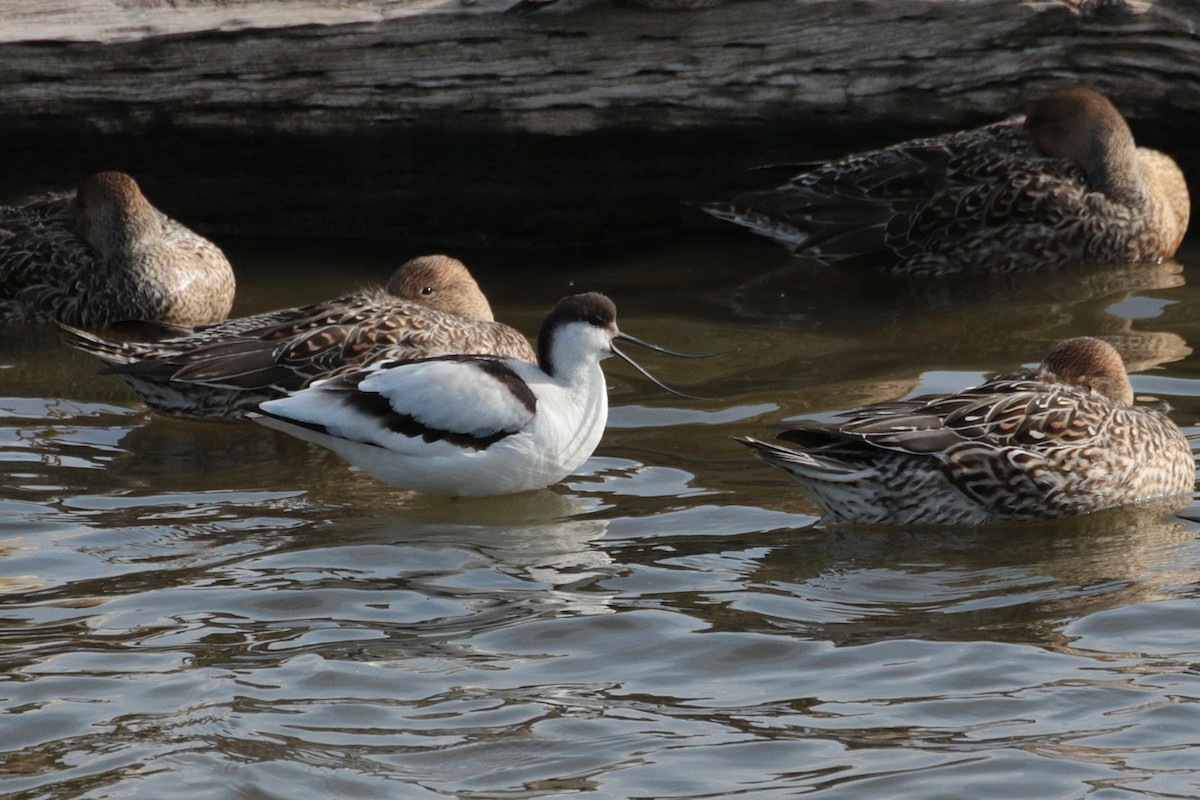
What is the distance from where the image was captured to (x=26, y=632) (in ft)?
18.4

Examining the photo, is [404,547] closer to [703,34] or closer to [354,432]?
[354,432]

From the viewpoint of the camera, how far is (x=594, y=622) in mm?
5703

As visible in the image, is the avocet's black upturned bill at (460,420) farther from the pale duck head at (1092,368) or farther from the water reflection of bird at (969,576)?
the pale duck head at (1092,368)

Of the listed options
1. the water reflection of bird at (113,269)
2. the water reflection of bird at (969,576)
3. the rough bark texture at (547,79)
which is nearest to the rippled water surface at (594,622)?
the water reflection of bird at (969,576)

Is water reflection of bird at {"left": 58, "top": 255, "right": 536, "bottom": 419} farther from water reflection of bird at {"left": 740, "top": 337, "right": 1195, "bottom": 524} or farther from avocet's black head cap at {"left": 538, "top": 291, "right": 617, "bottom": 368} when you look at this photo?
water reflection of bird at {"left": 740, "top": 337, "right": 1195, "bottom": 524}

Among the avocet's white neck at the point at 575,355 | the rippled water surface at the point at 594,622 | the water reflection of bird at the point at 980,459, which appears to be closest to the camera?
the rippled water surface at the point at 594,622

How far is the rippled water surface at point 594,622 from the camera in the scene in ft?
15.5

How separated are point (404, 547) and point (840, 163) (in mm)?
4644

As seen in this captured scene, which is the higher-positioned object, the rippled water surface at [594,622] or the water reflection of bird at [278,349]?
the water reflection of bird at [278,349]

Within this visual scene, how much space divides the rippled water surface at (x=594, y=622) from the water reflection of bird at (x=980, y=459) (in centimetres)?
13

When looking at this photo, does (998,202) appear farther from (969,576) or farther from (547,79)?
(969,576)

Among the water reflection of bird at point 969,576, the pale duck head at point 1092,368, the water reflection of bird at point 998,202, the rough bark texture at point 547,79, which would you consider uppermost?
the rough bark texture at point 547,79

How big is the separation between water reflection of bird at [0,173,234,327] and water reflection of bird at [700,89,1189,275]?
3.02 meters

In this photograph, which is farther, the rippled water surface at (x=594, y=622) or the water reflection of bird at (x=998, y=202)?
the water reflection of bird at (x=998, y=202)
